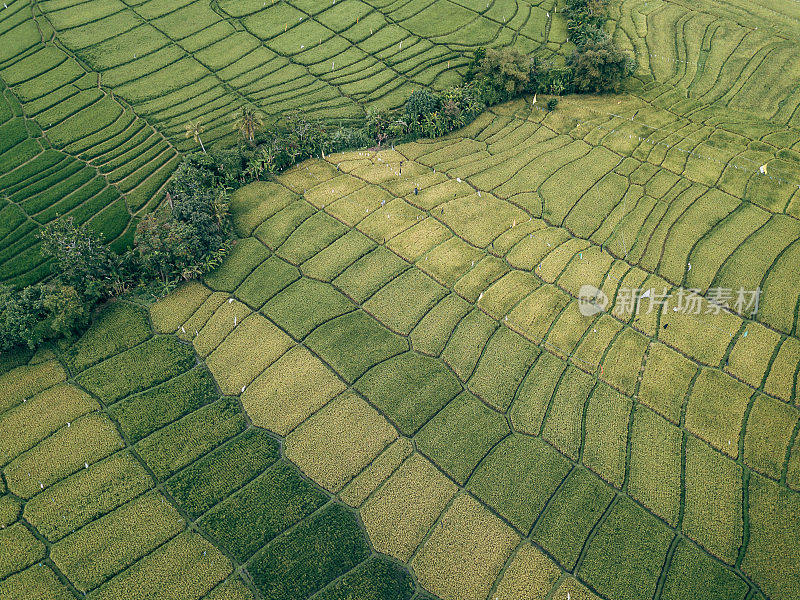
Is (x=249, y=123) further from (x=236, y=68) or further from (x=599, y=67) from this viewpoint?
(x=599, y=67)

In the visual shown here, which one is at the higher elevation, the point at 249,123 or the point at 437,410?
the point at 249,123

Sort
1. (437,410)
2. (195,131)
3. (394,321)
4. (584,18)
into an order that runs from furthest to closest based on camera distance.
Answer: (584,18), (195,131), (394,321), (437,410)

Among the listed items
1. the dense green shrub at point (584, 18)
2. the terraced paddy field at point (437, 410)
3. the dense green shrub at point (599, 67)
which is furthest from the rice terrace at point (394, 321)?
the dense green shrub at point (584, 18)

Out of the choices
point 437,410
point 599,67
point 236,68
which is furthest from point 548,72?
point 437,410

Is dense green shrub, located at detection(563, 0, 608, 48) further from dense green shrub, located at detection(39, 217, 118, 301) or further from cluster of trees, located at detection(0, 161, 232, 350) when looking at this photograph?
dense green shrub, located at detection(39, 217, 118, 301)

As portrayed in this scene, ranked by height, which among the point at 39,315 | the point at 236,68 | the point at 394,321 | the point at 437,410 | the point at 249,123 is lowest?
the point at 39,315

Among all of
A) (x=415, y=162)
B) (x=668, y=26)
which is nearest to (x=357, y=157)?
(x=415, y=162)
